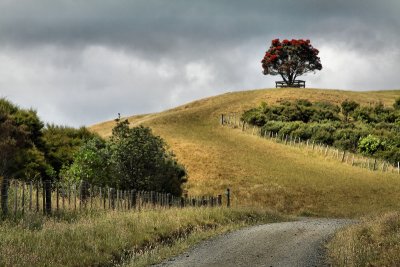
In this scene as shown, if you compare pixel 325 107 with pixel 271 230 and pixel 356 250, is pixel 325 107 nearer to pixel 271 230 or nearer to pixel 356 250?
pixel 271 230

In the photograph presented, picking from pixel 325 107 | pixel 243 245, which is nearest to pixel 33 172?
pixel 243 245

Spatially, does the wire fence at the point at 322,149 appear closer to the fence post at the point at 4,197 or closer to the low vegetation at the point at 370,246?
the low vegetation at the point at 370,246

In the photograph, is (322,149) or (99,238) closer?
(99,238)

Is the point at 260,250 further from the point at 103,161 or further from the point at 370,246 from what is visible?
the point at 103,161

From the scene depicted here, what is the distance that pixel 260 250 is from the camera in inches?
594

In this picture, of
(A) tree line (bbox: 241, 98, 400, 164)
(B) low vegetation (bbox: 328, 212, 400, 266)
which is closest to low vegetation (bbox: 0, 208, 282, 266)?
(B) low vegetation (bbox: 328, 212, 400, 266)

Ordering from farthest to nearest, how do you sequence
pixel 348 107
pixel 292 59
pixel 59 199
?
pixel 292 59
pixel 348 107
pixel 59 199

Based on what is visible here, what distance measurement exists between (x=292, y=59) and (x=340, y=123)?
49.7 m

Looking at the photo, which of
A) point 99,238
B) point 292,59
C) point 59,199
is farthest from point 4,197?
point 292,59

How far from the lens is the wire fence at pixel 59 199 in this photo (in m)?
17.6

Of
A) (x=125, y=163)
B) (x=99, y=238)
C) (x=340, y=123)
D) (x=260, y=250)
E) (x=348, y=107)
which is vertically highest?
(x=348, y=107)

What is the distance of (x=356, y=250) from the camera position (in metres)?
13.3

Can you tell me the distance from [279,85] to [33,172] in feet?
337

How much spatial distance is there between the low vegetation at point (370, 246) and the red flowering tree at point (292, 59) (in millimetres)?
115018
